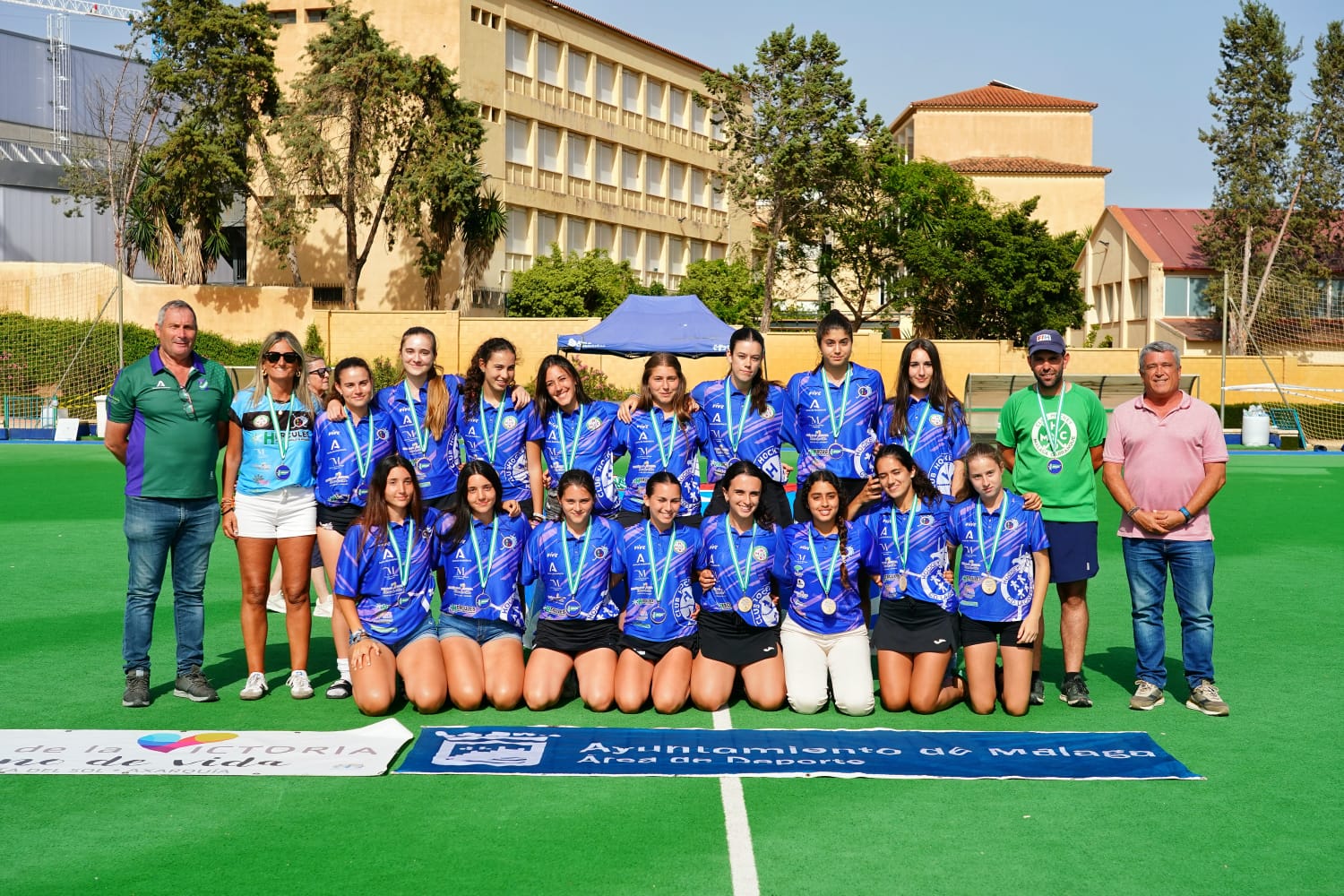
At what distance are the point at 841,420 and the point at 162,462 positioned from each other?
11.7 ft

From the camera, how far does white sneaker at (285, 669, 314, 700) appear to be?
6742 mm

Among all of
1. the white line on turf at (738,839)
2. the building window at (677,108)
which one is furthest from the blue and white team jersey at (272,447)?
the building window at (677,108)

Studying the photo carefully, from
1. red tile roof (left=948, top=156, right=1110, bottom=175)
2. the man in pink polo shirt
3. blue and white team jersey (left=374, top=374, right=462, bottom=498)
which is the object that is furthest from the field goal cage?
blue and white team jersey (left=374, top=374, right=462, bottom=498)

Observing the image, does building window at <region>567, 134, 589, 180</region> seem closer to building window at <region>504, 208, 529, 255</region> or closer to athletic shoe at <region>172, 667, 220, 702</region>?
building window at <region>504, 208, 529, 255</region>

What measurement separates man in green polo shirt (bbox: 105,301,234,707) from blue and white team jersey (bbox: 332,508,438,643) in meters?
0.79

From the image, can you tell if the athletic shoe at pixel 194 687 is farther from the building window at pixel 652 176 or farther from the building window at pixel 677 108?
the building window at pixel 677 108

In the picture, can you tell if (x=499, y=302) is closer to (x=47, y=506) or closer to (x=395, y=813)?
(x=47, y=506)

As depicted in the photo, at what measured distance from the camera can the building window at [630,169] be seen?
51625mm

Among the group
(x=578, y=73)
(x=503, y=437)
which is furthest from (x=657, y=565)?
(x=578, y=73)

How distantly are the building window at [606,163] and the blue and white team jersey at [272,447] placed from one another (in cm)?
4472

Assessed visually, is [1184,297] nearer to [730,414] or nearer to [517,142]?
[517,142]

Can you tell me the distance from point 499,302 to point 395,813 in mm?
40281

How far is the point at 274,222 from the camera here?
124 ft

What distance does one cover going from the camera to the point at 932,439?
700 cm
